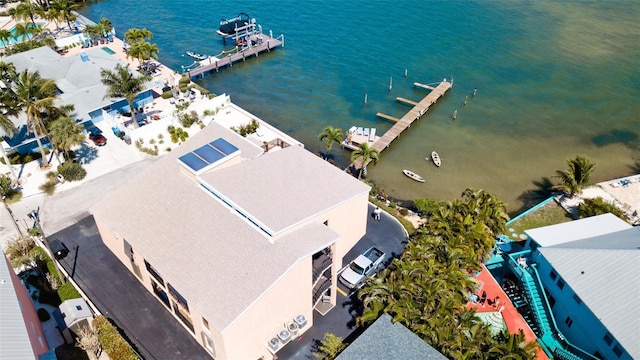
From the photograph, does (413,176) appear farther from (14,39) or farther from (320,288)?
(14,39)

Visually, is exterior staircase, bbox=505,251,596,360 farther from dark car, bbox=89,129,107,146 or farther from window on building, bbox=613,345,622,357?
dark car, bbox=89,129,107,146

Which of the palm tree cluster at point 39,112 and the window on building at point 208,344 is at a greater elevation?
the palm tree cluster at point 39,112

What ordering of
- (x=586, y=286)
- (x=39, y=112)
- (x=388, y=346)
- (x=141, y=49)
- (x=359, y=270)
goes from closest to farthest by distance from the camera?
(x=388, y=346) → (x=586, y=286) → (x=359, y=270) → (x=39, y=112) → (x=141, y=49)

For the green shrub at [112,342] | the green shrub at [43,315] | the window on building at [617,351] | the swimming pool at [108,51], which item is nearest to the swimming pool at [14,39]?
the swimming pool at [108,51]

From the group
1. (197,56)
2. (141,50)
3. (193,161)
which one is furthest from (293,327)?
(197,56)

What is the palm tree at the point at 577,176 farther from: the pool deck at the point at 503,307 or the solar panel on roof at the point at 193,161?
the solar panel on roof at the point at 193,161

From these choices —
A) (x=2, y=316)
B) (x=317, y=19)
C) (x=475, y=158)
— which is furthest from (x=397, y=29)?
→ (x=2, y=316)

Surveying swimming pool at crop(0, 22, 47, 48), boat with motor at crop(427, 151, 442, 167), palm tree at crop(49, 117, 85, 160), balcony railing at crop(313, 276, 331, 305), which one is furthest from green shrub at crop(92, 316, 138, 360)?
swimming pool at crop(0, 22, 47, 48)
